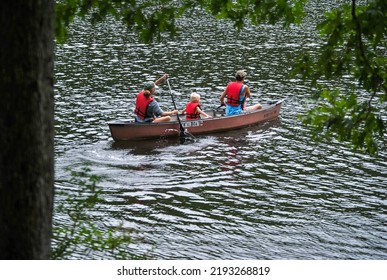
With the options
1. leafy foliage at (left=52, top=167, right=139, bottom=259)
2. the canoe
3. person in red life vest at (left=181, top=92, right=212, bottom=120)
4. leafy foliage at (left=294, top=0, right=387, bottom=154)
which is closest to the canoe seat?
the canoe

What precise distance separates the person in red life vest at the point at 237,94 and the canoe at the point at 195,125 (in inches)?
13.9

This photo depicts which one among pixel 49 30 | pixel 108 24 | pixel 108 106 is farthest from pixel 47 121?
pixel 108 24

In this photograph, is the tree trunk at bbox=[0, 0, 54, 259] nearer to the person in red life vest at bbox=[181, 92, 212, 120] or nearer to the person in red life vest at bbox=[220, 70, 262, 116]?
the person in red life vest at bbox=[181, 92, 212, 120]

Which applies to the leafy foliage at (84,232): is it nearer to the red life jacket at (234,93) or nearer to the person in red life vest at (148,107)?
the person in red life vest at (148,107)

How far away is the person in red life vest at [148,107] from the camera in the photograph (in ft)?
59.3

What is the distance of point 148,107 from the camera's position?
59.7 feet

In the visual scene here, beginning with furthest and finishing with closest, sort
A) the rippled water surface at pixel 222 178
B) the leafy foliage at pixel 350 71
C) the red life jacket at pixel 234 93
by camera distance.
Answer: the red life jacket at pixel 234 93
the rippled water surface at pixel 222 178
the leafy foliage at pixel 350 71

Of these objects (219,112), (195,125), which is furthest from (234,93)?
(195,125)

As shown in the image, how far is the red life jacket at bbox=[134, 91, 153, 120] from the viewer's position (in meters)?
18.1

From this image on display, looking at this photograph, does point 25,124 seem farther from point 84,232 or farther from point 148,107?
point 148,107

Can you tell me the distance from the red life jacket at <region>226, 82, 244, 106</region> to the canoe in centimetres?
46

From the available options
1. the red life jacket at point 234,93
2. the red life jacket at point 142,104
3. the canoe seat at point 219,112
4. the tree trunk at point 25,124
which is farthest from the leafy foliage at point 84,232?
the canoe seat at point 219,112

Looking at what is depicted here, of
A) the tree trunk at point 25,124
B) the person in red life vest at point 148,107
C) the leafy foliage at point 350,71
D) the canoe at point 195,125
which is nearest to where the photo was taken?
the tree trunk at point 25,124

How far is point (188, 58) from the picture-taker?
28812 mm
